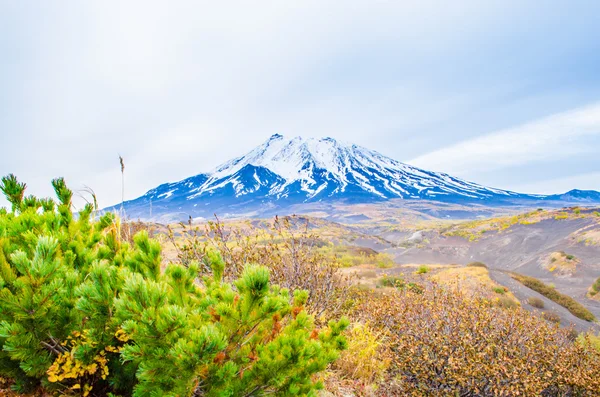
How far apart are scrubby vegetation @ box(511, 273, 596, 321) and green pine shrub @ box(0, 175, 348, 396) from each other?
15.4 meters

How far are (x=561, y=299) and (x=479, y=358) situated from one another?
14004 mm

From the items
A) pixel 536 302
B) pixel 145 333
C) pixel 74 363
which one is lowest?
pixel 536 302

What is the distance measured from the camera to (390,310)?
15.4 ft

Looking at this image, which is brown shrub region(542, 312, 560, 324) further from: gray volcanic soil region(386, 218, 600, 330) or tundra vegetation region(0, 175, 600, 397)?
tundra vegetation region(0, 175, 600, 397)

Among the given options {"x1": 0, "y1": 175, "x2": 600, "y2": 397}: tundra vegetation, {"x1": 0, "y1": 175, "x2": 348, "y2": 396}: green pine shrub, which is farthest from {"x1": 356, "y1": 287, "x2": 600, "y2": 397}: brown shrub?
{"x1": 0, "y1": 175, "x2": 348, "y2": 396}: green pine shrub

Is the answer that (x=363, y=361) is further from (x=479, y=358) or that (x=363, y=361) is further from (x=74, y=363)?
(x=74, y=363)

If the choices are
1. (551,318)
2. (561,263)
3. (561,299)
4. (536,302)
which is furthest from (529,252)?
(551,318)

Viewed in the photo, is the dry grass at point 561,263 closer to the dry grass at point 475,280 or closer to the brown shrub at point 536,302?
the dry grass at point 475,280

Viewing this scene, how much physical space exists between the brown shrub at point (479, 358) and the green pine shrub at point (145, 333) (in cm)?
213

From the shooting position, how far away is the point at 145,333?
1.34 metres

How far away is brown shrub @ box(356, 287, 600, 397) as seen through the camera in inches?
131

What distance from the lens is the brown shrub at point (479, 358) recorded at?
333cm

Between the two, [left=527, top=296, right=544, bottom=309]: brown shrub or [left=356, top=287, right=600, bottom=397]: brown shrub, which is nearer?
[left=356, top=287, right=600, bottom=397]: brown shrub

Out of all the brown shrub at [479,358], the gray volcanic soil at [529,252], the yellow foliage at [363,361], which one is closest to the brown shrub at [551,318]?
the gray volcanic soil at [529,252]
